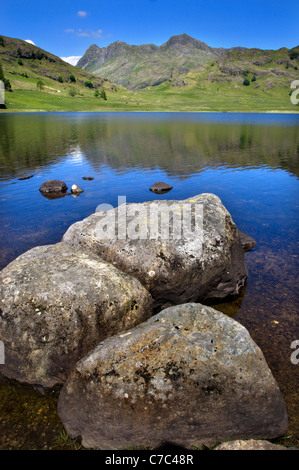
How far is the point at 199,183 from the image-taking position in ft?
102

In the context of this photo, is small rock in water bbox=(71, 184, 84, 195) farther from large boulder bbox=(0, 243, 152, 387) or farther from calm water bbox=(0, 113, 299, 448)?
large boulder bbox=(0, 243, 152, 387)

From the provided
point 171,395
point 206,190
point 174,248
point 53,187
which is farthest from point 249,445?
point 53,187

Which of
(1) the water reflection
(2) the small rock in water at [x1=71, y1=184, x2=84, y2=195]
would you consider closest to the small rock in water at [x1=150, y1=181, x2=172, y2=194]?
(1) the water reflection

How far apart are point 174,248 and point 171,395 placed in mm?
5516

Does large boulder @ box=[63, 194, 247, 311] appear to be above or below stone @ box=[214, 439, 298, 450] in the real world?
above

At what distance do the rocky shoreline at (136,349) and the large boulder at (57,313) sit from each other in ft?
0.09

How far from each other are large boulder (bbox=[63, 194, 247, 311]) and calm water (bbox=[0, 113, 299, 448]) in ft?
4.75

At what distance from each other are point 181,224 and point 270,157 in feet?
132

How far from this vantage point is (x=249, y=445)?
5992mm

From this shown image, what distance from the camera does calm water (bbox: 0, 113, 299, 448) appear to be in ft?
36.8

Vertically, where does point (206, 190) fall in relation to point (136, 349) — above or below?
above

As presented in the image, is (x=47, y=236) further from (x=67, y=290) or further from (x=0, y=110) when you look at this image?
(x=0, y=110)

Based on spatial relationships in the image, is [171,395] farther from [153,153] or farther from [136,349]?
[153,153]

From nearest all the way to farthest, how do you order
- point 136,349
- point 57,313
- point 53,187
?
point 136,349, point 57,313, point 53,187
